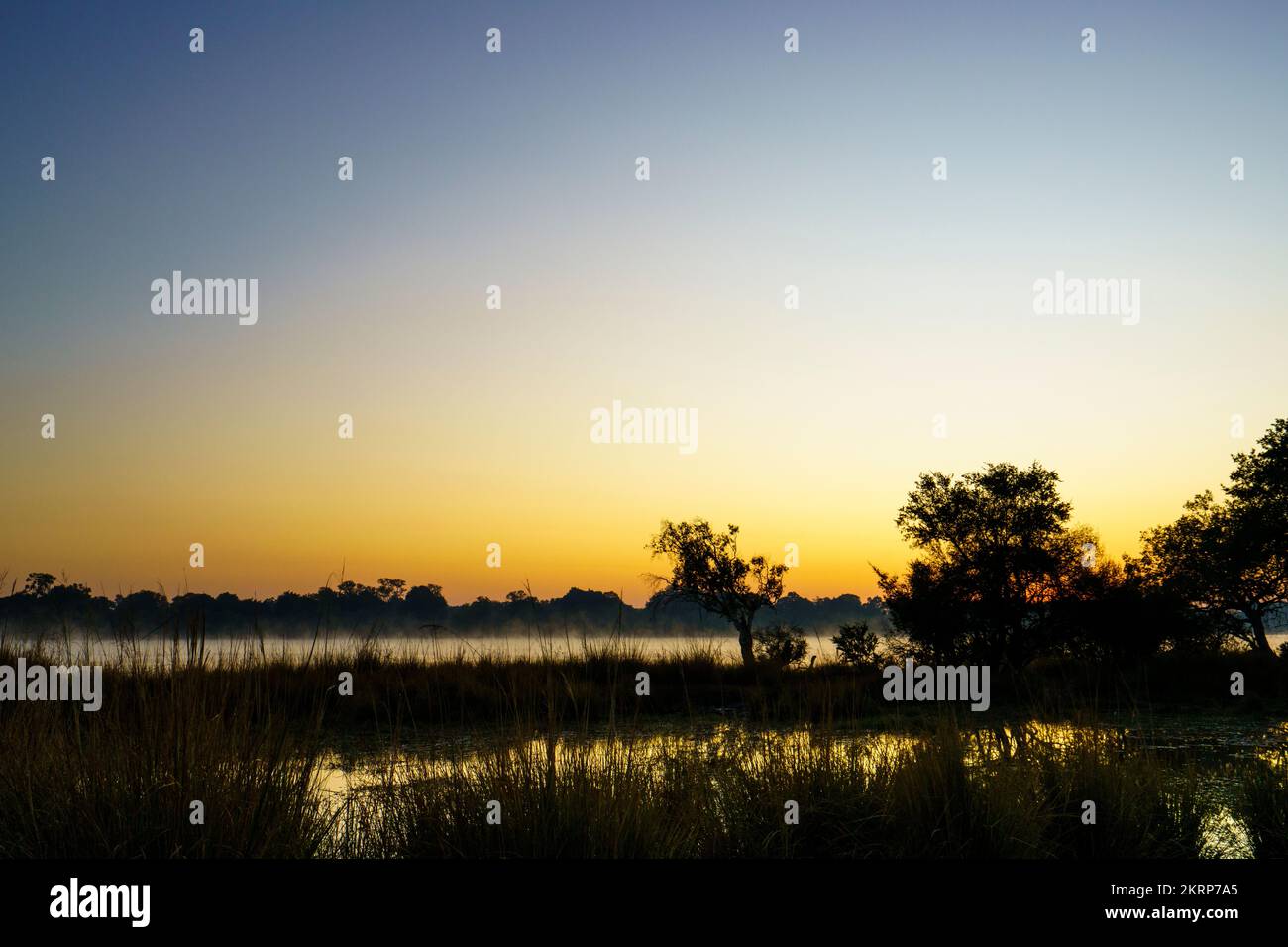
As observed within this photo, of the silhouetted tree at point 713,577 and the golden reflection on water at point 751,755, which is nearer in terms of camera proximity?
the golden reflection on water at point 751,755

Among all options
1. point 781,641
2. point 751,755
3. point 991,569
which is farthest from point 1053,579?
point 751,755

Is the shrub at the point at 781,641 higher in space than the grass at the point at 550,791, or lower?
lower

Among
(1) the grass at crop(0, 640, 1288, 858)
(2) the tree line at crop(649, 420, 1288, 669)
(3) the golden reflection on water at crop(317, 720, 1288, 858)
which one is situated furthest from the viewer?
(2) the tree line at crop(649, 420, 1288, 669)

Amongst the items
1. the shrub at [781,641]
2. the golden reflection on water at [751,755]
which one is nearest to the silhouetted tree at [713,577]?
the shrub at [781,641]

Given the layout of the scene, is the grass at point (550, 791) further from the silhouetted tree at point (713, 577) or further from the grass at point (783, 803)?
the silhouetted tree at point (713, 577)

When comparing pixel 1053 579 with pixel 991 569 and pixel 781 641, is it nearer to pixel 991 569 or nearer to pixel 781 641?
pixel 991 569
